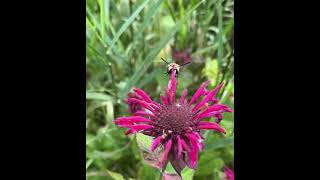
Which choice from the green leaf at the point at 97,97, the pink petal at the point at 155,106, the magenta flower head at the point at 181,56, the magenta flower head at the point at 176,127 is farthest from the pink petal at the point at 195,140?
the magenta flower head at the point at 181,56

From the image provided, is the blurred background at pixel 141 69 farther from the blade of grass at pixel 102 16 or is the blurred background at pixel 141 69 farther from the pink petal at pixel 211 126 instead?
the pink petal at pixel 211 126

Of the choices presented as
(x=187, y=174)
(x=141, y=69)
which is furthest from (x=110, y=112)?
(x=187, y=174)

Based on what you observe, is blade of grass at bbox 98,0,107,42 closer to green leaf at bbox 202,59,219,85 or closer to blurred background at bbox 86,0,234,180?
blurred background at bbox 86,0,234,180

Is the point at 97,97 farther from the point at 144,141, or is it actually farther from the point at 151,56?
the point at 144,141

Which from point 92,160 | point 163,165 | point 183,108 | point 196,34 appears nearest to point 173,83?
point 183,108

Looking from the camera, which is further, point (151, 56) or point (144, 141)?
point (151, 56)

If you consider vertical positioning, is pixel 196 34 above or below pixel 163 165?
above
